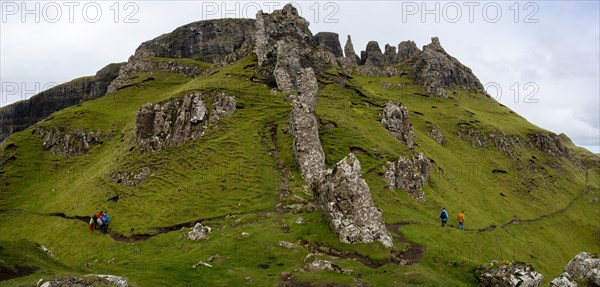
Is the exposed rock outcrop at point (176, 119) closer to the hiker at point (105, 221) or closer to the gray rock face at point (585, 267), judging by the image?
the hiker at point (105, 221)

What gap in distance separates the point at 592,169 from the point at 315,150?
488ft

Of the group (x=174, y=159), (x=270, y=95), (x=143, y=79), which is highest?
(x=143, y=79)

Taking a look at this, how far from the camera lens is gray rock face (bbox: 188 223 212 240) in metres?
50.1

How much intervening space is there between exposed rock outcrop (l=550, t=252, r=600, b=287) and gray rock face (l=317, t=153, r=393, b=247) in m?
15.8

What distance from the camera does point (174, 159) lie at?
7644 cm

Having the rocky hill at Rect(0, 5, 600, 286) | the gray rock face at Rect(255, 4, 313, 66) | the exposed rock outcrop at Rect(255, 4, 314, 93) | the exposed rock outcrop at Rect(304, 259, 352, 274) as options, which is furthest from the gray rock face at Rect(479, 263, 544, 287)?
the gray rock face at Rect(255, 4, 313, 66)

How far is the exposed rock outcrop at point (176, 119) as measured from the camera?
8162cm

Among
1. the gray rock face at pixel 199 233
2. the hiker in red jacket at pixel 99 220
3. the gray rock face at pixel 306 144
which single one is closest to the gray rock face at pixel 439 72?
the gray rock face at pixel 306 144

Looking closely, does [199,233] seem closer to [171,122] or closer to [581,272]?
[171,122]

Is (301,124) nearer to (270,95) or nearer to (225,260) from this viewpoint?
(270,95)

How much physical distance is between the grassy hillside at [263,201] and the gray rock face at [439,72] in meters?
29.4

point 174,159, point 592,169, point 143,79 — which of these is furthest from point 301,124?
point 592,169

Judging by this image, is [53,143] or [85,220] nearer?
[85,220]

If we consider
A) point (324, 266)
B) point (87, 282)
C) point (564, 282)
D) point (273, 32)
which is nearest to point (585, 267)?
point (564, 282)
